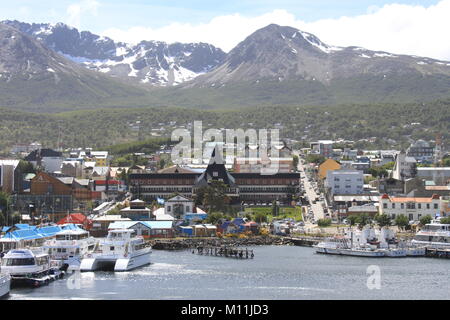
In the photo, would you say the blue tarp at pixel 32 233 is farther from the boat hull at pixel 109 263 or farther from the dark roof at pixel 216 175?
the dark roof at pixel 216 175

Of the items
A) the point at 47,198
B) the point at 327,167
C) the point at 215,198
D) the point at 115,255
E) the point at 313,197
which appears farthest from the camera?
the point at 327,167

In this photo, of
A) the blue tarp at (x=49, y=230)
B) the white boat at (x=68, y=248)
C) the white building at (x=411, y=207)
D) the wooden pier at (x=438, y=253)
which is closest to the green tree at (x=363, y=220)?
the white building at (x=411, y=207)

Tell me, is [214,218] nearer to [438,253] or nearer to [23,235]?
[438,253]

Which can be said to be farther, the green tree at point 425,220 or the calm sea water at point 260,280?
Result: the green tree at point 425,220

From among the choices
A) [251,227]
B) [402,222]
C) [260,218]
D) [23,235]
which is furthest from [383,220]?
[23,235]
